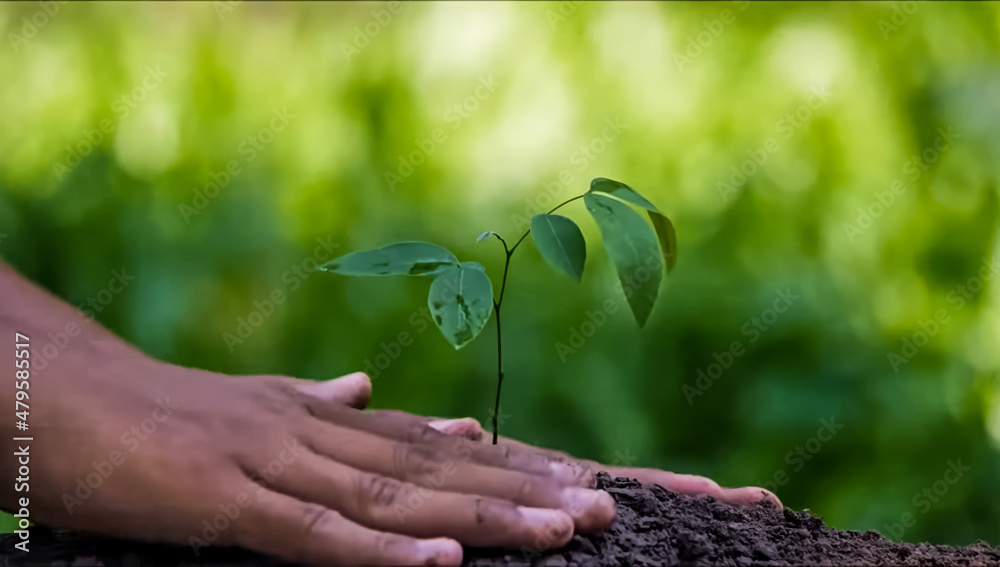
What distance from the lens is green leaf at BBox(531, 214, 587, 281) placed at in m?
0.70

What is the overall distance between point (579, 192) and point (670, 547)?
32.5 inches

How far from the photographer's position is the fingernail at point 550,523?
67 cm

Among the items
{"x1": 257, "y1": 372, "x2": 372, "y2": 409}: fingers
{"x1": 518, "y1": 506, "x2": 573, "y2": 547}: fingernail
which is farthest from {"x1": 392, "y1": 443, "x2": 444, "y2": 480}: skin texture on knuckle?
{"x1": 257, "y1": 372, "x2": 372, "y2": 409}: fingers

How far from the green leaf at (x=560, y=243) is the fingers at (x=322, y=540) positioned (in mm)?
282

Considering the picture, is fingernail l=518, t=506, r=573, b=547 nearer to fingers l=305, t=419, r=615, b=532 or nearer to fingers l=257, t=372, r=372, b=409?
fingers l=305, t=419, r=615, b=532

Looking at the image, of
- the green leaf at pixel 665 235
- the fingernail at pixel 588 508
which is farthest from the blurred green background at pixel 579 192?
the fingernail at pixel 588 508

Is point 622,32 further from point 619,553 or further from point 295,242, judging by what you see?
point 619,553

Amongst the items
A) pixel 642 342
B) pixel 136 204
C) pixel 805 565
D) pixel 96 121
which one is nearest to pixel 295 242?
pixel 136 204

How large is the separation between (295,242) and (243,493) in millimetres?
822

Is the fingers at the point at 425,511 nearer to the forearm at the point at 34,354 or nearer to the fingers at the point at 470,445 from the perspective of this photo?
the fingers at the point at 470,445

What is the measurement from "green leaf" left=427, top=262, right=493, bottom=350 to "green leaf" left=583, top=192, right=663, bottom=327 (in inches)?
5.2

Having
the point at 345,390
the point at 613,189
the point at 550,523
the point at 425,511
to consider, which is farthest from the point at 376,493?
the point at 613,189

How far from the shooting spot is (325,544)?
649 mm

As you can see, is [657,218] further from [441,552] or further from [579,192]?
[579,192]
